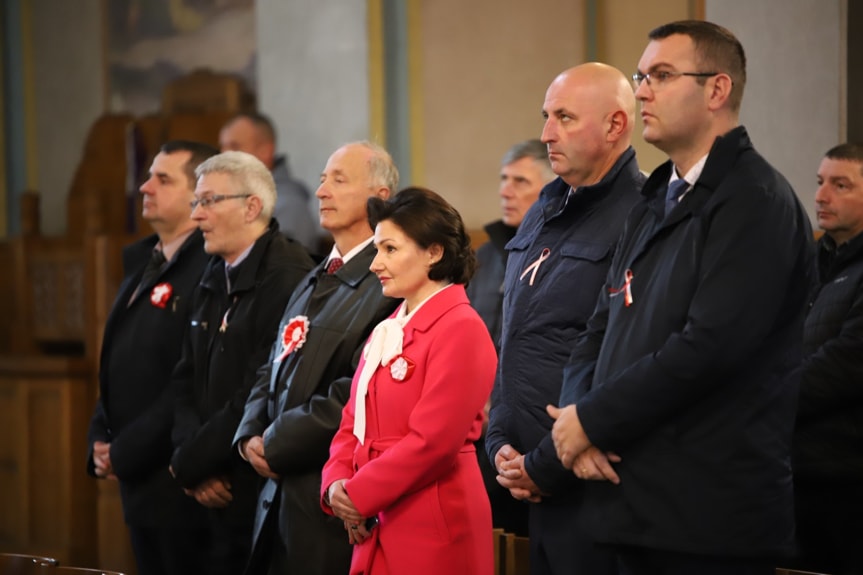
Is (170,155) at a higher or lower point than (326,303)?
higher

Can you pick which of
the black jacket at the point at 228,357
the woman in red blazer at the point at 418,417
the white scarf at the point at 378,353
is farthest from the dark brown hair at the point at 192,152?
the white scarf at the point at 378,353

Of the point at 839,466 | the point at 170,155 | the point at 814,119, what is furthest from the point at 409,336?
the point at 814,119

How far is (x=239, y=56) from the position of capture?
8.14 metres

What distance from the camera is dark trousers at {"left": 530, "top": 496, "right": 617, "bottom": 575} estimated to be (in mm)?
2941

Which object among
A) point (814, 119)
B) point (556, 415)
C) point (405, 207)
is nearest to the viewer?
point (556, 415)

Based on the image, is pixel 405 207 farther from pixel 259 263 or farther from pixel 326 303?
pixel 259 263

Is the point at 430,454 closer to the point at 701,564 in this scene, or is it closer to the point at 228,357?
the point at 701,564

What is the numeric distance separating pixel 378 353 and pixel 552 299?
18.3 inches

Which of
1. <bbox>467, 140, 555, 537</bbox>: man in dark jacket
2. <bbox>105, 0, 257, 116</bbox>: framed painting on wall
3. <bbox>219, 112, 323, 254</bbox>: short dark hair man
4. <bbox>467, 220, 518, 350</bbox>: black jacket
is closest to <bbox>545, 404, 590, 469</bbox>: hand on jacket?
<bbox>467, 140, 555, 537</bbox>: man in dark jacket

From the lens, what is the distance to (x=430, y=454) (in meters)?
2.93

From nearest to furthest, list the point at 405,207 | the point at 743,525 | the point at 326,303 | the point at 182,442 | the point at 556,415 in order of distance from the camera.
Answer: the point at 743,525
the point at 556,415
the point at 405,207
the point at 326,303
the point at 182,442

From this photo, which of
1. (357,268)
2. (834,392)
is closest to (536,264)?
(357,268)

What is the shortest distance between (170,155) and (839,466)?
261cm

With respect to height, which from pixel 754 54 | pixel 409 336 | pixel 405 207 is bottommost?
pixel 409 336
